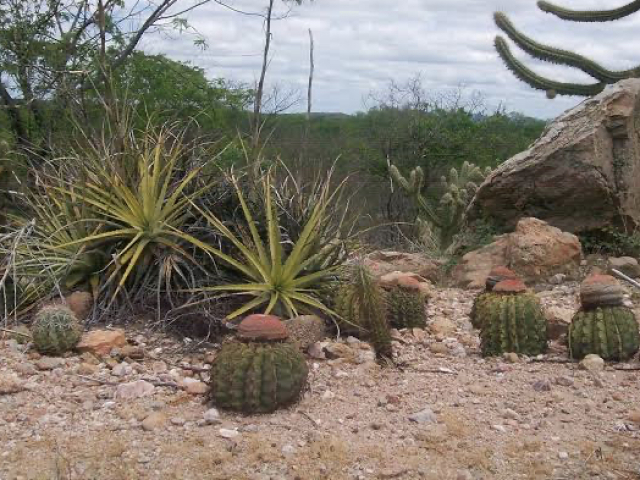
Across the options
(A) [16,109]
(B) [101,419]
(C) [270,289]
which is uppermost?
(A) [16,109]

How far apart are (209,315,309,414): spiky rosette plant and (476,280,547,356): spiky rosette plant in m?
1.59

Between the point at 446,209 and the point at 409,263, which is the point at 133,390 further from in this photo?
the point at 446,209

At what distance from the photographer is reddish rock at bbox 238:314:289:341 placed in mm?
4742

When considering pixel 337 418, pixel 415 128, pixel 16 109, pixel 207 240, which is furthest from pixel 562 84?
pixel 337 418

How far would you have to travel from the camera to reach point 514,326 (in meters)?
5.75

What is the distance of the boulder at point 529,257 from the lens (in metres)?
8.76

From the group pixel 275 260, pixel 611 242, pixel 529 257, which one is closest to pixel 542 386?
pixel 275 260

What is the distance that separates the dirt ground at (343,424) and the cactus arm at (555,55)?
33.4 ft

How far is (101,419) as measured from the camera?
463 centimetres

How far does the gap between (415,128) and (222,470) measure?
737 inches

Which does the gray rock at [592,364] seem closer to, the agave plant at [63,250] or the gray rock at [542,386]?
the gray rock at [542,386]

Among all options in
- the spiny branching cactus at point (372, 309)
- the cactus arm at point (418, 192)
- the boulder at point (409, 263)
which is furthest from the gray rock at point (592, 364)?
the cactus arm at point (418, 192)

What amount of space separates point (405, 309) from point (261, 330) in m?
2.01

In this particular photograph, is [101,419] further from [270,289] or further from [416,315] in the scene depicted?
[416,315]
